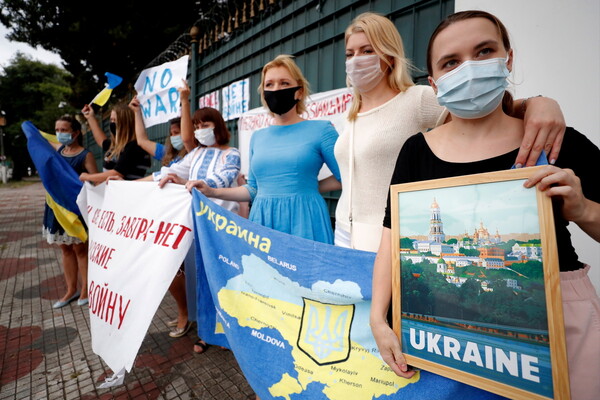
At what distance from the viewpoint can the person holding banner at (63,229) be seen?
3.53m

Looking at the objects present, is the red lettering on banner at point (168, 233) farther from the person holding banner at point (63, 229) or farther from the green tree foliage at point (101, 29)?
the green tree foliage at point (101, 29)

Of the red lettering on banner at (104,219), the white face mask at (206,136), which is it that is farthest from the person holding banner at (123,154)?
the white face mask at (206,136)

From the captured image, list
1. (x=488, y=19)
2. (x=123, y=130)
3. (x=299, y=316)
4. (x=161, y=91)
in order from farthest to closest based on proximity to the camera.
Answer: (x=161, y=91)
(x=123, y=130)
(x=299, y=316)
(x=488, y=19)

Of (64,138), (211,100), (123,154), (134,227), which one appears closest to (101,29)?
(211,100)

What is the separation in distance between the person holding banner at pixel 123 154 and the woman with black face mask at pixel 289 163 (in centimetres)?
143

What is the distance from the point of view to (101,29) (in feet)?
34.1

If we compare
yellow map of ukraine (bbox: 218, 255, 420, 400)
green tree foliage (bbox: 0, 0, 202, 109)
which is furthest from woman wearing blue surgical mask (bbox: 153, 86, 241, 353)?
green tree foliage (bbox: 0, 0, 202, 109)

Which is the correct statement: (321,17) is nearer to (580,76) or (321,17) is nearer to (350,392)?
(580,76)

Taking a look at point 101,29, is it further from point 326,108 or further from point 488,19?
point 488,19

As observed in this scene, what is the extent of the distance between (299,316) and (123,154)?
8.76 ft

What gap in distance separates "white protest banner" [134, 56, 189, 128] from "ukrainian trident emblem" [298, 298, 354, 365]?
349cm

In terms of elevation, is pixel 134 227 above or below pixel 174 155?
below

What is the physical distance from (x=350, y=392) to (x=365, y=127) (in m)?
1.14

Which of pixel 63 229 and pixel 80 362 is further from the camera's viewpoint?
pixel 63 229
